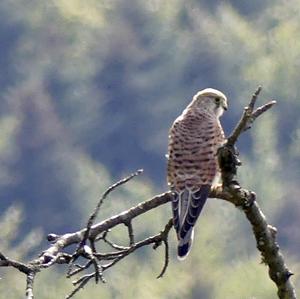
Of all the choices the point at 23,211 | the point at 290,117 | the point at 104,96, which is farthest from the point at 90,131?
the point at 290,117

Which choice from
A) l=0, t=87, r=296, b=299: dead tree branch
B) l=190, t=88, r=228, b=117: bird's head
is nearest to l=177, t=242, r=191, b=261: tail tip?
l=0, t=87, r=296, b=299: dead tree branch

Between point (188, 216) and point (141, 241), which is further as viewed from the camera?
point (188, 216)

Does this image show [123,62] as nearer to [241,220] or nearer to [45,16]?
[45,16]

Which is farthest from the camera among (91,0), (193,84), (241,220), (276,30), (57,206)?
(91,0)

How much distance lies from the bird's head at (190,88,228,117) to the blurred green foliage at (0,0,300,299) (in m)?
14.0

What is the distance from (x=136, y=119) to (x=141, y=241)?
23559 millimetres

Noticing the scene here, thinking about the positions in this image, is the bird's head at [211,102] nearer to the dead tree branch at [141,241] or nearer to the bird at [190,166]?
the bird at [190,166]

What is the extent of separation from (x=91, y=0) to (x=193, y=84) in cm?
631

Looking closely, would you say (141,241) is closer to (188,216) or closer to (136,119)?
(188,216)

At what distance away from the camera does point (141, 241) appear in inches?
163

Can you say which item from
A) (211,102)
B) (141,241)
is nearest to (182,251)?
(141,241)

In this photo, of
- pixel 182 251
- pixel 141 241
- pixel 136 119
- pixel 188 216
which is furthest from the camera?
pixel 136 119

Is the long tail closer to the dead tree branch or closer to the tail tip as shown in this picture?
the tail tip

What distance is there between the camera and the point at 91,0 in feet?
109
